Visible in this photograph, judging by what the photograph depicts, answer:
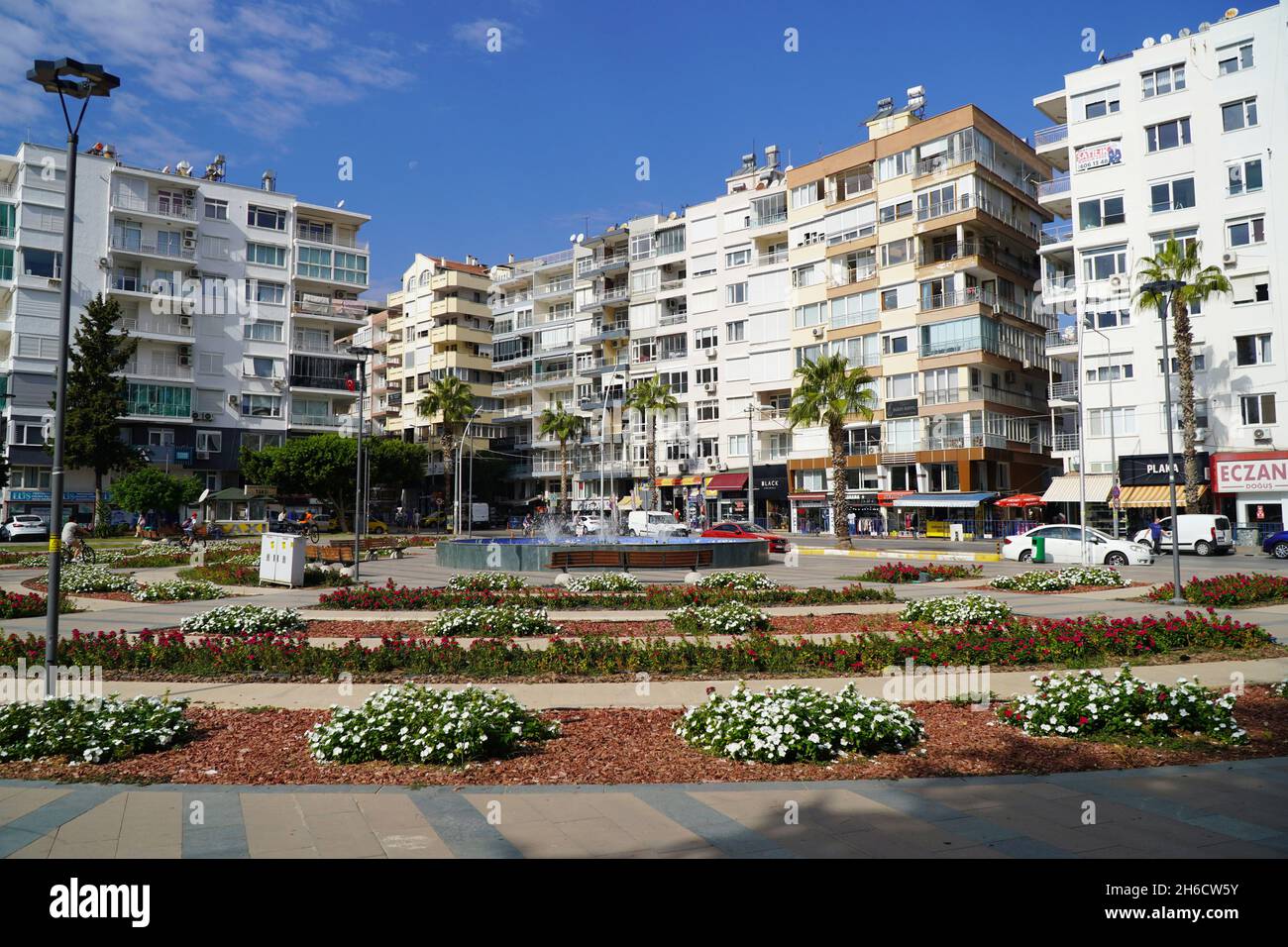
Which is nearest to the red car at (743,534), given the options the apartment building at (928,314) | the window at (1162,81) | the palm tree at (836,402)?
the palm tree at (836,402)

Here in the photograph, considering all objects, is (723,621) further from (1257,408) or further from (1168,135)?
(1168,135)

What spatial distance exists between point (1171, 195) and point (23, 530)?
69424mm

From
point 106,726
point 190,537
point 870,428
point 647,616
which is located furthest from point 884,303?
point 106,726

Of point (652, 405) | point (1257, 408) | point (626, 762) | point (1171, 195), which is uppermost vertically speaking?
point (1171, 195)

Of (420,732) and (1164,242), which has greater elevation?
(1164,242)

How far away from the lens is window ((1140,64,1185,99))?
51.1 metres

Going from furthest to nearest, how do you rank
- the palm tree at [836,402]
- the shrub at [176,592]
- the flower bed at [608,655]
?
the palm tree at [836,402] < the shrub at [176,592] < the flower bed at [608,655]

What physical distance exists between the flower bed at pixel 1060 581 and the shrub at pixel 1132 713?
Result: 14406 mm

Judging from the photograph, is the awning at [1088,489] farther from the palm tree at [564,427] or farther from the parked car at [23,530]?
the parked car at [23,530]

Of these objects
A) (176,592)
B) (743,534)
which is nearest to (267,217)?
(743,534)

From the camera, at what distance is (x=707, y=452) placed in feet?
250

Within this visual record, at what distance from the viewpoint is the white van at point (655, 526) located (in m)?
45.3

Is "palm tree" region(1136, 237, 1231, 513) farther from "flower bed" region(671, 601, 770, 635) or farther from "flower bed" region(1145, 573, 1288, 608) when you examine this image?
"flower bed" region(671, 601, 770, 635)

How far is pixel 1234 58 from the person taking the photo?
49.0 m
